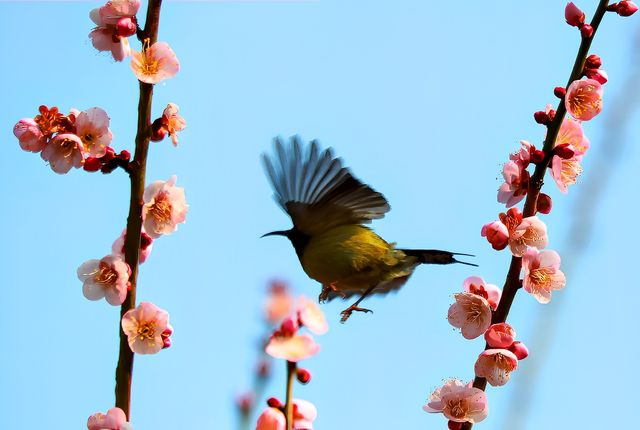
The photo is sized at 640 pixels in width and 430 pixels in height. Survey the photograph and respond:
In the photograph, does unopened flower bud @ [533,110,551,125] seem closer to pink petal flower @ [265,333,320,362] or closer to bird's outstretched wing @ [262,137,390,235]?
pink petal flower @ [265,333,320,362]

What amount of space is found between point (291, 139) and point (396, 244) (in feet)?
3.15

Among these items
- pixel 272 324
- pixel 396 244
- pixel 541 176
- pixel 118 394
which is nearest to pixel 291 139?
pixel 396 244

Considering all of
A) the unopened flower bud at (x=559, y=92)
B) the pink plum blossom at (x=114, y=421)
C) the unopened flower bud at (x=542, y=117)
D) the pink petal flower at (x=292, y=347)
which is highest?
the unopened flower bud at (x=559, y=92)

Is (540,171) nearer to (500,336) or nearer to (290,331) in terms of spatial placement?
(500,336)

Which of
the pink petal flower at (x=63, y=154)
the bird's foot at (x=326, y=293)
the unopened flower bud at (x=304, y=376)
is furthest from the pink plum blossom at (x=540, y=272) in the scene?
the bird's foot at (x=326, y=293)

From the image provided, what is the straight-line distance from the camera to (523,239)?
124 inches

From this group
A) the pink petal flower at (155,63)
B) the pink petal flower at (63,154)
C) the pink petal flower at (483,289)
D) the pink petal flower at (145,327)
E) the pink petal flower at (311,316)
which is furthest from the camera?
the pink petal flower at (483,289)

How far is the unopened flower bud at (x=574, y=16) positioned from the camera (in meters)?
3.29

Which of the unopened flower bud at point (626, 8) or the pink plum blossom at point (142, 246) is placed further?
the unopened flower bud at point (626, 8)

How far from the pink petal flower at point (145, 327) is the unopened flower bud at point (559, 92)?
1551 millimetres

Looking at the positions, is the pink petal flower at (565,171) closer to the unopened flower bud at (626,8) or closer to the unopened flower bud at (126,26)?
the unopened flower bud at (626,8)

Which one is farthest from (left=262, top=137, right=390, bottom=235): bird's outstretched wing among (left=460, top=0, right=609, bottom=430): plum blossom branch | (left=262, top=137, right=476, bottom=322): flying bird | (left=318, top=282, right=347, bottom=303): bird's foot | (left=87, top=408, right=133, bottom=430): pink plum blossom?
(left=87, top=408, right=133, bottom=430): pink plum blossom

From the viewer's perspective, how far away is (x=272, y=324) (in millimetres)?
1996

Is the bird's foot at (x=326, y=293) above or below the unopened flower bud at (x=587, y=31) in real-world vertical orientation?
below
